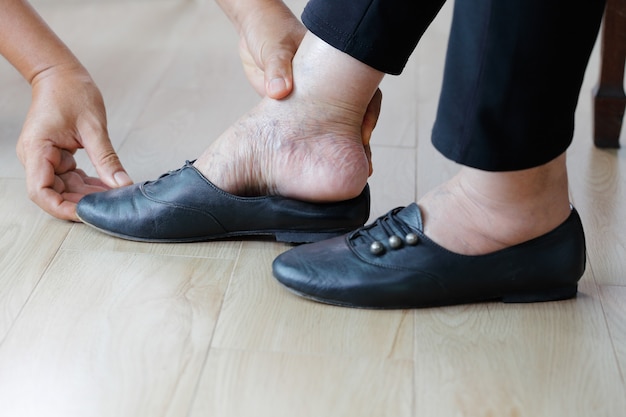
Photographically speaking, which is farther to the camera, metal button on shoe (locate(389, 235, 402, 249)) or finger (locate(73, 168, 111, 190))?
finger (locate(73, 168, 111, 190))

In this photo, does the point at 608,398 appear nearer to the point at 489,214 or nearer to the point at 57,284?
the point at 489,214

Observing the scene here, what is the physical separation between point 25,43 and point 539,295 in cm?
81

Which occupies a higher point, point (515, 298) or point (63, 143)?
point (63, 143)

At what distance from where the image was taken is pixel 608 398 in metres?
0.78

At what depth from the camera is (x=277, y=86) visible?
0.99 metres

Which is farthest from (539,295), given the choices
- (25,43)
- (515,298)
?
(25,43)

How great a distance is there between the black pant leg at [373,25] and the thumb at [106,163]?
364mm

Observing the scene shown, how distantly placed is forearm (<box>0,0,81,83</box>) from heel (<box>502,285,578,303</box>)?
28.6 inches

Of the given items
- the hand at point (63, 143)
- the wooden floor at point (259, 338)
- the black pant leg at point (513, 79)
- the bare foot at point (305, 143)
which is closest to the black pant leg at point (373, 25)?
the bare foot at point (305, 143)

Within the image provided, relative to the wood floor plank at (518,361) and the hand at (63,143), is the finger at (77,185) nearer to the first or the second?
the hand at (63,143)

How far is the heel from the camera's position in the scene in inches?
36.2

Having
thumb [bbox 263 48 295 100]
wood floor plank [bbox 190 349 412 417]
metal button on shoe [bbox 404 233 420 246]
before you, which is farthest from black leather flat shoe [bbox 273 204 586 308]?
thumb [bbox 263 48 295 100]

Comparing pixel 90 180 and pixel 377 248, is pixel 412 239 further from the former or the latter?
pixel 90 180

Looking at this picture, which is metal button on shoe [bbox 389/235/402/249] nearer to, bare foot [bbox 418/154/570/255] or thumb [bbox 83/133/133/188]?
bare foot [bbox 418/154/570/255]
